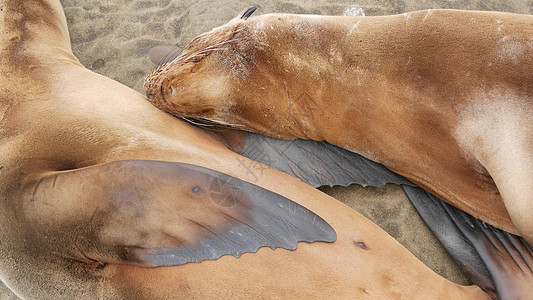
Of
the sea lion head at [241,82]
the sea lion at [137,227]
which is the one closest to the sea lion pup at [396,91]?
the sea lion head at [241,82]

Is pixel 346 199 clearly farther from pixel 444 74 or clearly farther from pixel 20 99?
pixel 20 99

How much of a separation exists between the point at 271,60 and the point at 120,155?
1003 mm

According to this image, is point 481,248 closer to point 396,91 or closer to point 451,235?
point 451,235

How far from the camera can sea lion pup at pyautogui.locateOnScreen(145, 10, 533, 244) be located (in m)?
2.13

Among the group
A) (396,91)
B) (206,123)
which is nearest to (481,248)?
(396,91)

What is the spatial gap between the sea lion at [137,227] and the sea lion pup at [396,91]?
0.47 meters

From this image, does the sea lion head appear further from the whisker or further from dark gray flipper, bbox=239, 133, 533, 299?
dark gray flipper, bbox=239, 133, 533, 299

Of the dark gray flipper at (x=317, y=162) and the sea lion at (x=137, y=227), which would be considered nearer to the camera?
the sea lion at (x=137, y=227)

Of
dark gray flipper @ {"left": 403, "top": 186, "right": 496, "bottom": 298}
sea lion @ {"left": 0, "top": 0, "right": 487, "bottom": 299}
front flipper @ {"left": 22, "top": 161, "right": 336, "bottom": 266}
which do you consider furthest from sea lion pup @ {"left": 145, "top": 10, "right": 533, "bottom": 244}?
front flipper @ {"left": 22, "top": 161, "right": 336, "bottom": 266}

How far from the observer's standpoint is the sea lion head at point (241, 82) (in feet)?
8.66

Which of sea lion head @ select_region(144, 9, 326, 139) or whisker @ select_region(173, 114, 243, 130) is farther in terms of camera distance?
whisker @ select_region(173, 114, 243, 130)

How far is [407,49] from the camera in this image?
2344 mm

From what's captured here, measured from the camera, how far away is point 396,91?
2.39 metres

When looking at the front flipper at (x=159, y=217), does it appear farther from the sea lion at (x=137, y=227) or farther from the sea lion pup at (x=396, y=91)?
the sea lion pup at (x=396, y=91)
